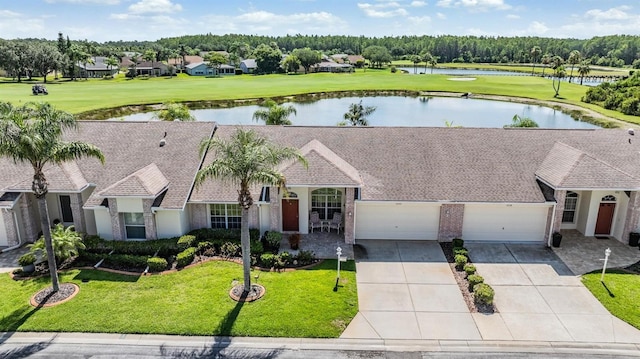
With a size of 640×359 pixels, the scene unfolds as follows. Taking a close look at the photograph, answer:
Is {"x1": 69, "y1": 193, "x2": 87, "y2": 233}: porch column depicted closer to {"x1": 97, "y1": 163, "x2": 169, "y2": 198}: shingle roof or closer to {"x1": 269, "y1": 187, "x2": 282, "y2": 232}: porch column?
{"x1": 97, "y1": 163, "x2": 169, "y2": 198}: shingle roof

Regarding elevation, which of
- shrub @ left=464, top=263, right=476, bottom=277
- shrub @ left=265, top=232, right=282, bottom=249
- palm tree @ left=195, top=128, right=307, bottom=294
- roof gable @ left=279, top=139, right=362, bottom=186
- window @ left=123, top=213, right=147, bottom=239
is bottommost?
shrub @ left=464, top=263, right=476, bottom=277

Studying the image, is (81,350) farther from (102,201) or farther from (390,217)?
(390,217)

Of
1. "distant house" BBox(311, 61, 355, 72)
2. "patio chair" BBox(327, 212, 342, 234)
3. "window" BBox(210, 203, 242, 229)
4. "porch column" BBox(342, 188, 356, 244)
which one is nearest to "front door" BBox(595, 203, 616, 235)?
"porch column" BBox(342, 188, 356, 244)

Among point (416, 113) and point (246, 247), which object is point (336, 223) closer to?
point (246, 247)

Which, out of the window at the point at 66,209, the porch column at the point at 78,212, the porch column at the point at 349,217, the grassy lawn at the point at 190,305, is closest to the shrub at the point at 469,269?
the grassy lawn at the point at 190,305

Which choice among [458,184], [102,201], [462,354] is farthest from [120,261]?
[458,184]

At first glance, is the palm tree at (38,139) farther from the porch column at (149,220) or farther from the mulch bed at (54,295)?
the porch column at (149,220)

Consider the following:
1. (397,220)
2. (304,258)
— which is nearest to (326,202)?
(397,220)
